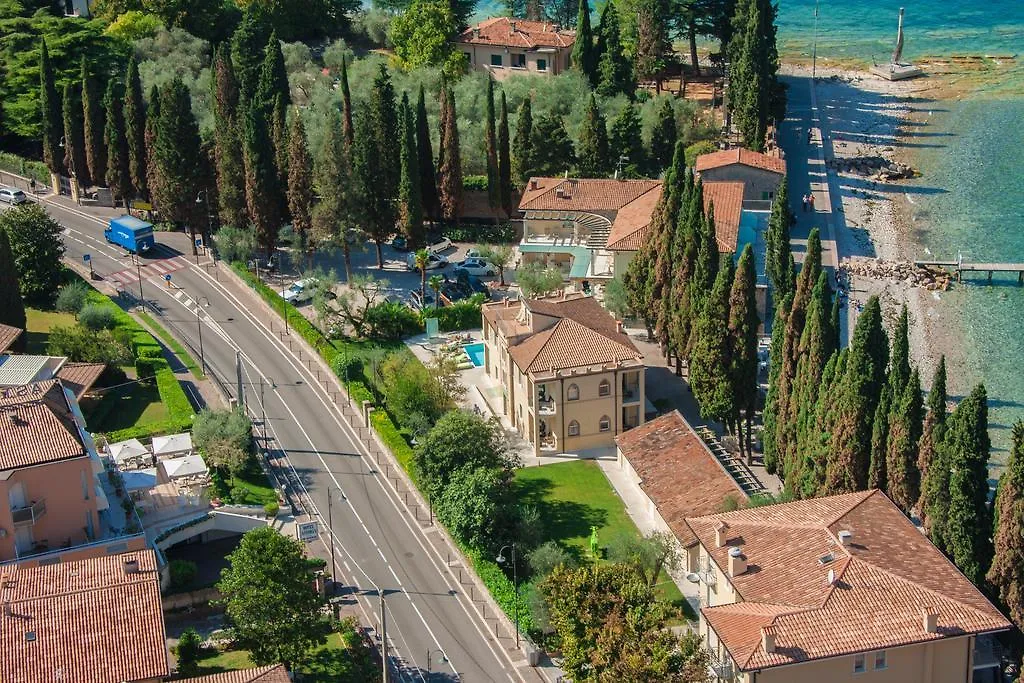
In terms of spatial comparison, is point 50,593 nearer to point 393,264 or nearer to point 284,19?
point 393,264

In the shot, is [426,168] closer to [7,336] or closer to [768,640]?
[7,336]

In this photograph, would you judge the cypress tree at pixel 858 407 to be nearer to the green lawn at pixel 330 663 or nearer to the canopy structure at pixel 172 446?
the green lawn at pixel 330 663

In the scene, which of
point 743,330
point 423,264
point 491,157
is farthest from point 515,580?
point 491,157

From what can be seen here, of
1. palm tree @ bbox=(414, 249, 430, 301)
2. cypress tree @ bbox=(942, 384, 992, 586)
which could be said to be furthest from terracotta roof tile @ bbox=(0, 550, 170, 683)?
palm tree @ bbox=(414, 249, 430, 301)

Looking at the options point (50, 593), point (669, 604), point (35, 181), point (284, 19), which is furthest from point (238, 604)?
point (284, 19)

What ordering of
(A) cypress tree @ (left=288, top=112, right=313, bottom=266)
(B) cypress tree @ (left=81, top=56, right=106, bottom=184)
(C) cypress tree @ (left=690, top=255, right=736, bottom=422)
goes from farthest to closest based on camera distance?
(B) cypress tree @ (left=81, top=56, right=106, bottom=184) < (A) cypress tree @ (left=288, top=112, right=313, bottom=266) < (C) cypress tree @ (left=690, top=255, right=736, bottom=422)

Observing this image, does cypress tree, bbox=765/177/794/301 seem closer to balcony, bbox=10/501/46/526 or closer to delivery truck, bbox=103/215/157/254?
balcony, bbox=10/501/46/526

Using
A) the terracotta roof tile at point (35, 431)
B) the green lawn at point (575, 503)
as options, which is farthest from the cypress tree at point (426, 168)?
the terracotta roof tile at point (35, 431)
